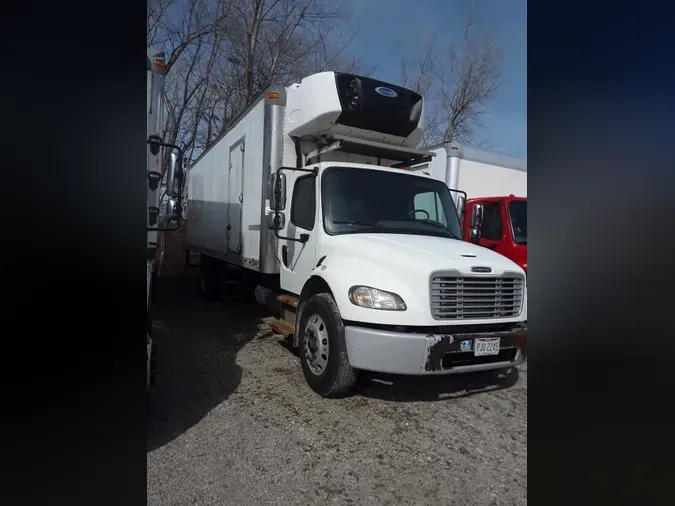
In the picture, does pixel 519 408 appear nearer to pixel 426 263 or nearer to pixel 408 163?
pixel 426 263

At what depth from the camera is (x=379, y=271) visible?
3.57 m

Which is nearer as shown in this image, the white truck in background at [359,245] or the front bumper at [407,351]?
the front bumper at [407,351]

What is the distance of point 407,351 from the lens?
3330 mm

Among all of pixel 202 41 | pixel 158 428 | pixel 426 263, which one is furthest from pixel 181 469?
pixel 202 41

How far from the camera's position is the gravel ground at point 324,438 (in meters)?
2.54

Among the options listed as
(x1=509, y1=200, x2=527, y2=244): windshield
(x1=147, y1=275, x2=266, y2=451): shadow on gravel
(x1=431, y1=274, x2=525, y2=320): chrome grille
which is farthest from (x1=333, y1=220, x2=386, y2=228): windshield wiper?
(x1=509, y1=200, x2=527, y2=244): windshield

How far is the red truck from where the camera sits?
5979 millimetres

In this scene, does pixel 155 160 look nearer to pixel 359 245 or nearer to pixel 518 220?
pixel 359 245

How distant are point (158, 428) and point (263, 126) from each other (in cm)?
371

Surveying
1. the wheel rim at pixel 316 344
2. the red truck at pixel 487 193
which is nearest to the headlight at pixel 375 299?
the wheel rim at pixel 316 344

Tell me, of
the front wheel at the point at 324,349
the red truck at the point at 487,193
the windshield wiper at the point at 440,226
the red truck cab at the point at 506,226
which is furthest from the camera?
the red truck cab at the point at 506,226

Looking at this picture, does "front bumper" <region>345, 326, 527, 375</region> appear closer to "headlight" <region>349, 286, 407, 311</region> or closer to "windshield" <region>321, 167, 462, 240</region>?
"headlight" <region>349, 286, 407, 311</region>

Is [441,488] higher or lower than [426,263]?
lower

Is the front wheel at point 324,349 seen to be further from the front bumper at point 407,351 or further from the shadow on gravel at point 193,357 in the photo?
the shadow on gravel at point 193,357
